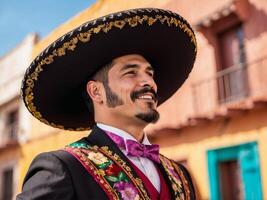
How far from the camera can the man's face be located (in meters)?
2.21

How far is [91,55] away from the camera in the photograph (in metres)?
2.33

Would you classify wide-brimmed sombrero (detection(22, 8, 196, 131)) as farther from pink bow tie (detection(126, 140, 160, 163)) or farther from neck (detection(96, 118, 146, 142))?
pink bow tie (detection(126, 140, 160, 163))

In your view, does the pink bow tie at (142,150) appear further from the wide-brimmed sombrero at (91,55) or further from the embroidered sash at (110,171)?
the wide-brimmed sombrero at (91,55)

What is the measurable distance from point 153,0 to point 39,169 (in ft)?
37.0

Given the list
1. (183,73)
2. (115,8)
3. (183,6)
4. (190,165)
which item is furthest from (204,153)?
(183,73)

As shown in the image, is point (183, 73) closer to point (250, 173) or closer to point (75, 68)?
point (75, 68)

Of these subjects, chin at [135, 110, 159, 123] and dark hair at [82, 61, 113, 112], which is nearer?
chin at [135, 110, 159, 123]

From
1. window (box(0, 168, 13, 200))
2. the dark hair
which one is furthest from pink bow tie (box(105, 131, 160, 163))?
window (box(0, 168, 13, 200))

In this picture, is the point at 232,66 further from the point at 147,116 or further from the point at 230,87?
the point at 147,116

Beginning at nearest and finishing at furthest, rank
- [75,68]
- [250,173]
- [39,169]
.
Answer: [39,169]
[75,68]
[250,173]

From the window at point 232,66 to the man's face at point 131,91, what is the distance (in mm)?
8060

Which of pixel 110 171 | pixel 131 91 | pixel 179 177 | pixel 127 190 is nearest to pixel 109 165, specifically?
pixel 110 171

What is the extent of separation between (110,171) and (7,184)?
1718 centimetres

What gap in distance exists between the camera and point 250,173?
9.46m
